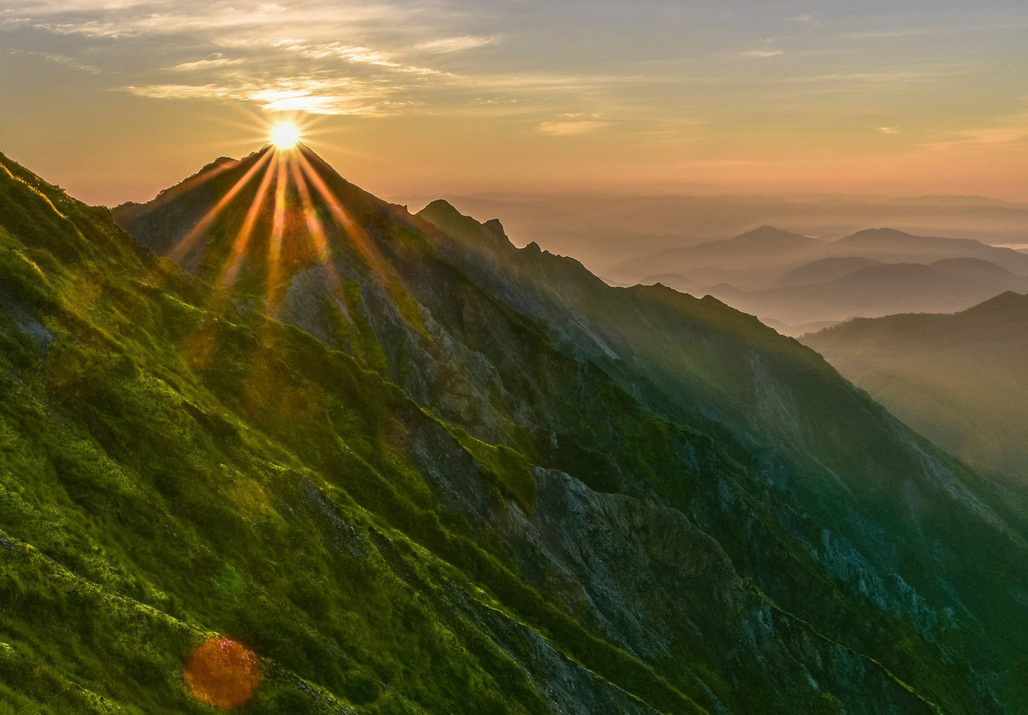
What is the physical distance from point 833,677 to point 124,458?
89.4 m

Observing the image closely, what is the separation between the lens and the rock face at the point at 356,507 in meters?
39.4

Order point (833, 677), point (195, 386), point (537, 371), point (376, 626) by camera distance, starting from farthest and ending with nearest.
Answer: point (537, 371) → point (833, 677) → point (195, 386) → point (376, 626)

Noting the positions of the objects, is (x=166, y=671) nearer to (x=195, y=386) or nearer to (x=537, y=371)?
(x=195, y=386)

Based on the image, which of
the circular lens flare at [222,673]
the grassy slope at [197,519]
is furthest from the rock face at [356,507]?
the circular lens flare at [222,673]

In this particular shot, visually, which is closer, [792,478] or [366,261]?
[366,261]

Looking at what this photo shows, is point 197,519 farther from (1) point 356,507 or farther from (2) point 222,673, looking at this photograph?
(1) point 356,507

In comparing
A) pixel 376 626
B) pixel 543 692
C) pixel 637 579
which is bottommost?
pixel 637 579

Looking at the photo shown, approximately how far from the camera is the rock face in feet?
129

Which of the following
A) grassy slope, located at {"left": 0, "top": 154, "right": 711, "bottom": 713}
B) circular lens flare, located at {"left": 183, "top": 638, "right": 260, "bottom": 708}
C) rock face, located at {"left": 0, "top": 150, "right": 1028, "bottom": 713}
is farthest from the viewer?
rock face, located at {"left": 0, "top": 150, "right": 1028, "bottom": 713}

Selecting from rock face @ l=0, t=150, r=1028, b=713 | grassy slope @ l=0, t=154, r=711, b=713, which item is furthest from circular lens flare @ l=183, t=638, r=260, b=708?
grassy slope @ l=0, t=154, r=711, b=713

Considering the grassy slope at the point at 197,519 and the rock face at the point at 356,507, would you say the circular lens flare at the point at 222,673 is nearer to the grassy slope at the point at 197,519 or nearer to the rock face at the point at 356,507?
the rock face at the point at 356,507

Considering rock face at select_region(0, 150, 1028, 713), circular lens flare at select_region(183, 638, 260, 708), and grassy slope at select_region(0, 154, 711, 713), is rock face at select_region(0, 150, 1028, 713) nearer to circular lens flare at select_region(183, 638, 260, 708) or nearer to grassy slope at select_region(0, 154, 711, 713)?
grassy slope at select_region(0, 154, 711, 713)

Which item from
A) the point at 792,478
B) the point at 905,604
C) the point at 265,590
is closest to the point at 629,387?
the point at 792,478

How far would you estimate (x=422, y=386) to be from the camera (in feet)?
340
